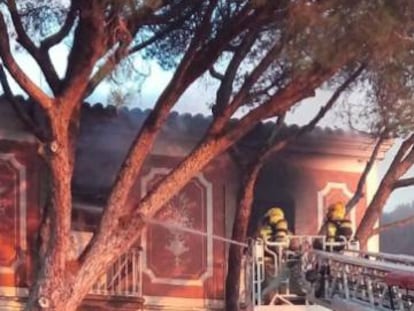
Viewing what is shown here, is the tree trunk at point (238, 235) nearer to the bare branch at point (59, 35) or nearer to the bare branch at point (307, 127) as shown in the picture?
the bare branch at point (307, 127)

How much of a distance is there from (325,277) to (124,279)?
380cm

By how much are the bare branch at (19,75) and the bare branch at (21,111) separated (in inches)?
25.5

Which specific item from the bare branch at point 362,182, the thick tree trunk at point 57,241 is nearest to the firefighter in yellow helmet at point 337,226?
the bare branch at point 362,182

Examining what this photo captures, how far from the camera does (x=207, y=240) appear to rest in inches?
605

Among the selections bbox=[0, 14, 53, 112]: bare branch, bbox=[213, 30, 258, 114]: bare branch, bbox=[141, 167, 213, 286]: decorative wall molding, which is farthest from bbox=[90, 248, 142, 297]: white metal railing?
bbox=[0, 14, 53, 112]: bare branch

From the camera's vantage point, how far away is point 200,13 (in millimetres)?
12102

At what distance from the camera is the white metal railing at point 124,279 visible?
14.3m

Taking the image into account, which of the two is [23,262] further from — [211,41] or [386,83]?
[386,83]

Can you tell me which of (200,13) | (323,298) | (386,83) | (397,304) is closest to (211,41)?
(200,13)

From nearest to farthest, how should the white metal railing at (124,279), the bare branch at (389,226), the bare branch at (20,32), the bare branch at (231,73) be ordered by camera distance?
the bare branch at (20,32), the bare branch at (231,73), the white metal railing at (124,279), the bare branch at (389,226)

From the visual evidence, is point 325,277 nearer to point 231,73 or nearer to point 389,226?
point 231,73

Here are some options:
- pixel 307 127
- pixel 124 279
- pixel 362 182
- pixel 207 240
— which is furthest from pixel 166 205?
pixel 362 182

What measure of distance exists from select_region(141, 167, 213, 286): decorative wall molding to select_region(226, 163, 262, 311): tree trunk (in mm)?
779

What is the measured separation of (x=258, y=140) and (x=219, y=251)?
67.6 inches
